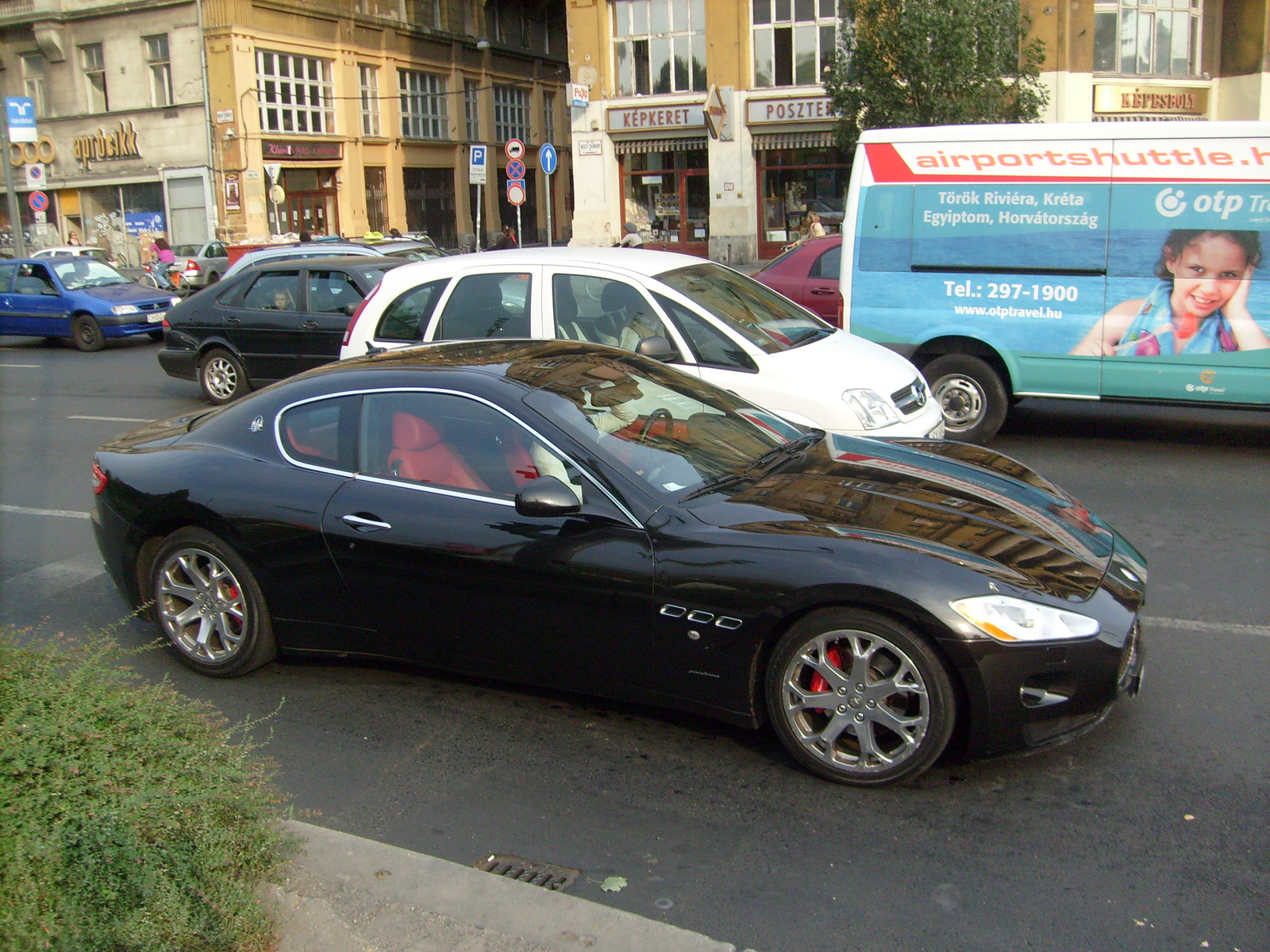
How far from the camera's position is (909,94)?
22.1 meters

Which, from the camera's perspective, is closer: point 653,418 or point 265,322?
point 653,418

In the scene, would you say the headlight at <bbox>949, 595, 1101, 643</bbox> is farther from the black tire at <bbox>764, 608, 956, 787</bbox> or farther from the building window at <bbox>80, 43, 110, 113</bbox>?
the building window at <bbox>80, 43, 110, 113</bbox>

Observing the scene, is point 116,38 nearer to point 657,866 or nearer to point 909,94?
point 909,94

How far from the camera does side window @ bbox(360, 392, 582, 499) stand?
4.60 meters

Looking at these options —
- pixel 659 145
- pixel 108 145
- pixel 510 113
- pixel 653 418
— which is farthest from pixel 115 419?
pixel 510 113

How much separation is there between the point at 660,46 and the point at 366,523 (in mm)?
32112

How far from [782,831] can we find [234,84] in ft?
126

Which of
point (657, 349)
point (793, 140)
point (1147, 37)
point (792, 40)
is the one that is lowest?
point (657, 349)

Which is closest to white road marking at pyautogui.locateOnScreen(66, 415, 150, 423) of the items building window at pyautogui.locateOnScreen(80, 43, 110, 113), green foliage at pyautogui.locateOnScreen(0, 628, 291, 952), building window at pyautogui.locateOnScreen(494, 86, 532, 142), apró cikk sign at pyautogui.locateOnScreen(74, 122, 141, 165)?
green foliage at pyautogui.locateOnScreen(0, 628, 291, 952)

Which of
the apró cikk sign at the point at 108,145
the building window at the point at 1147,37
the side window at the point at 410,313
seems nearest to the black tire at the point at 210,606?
the side window at the point at 410,313

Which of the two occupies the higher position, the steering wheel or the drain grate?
the steering wheel

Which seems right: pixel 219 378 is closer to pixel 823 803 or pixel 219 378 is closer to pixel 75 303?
pixel 75 303

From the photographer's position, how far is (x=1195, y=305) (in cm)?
869

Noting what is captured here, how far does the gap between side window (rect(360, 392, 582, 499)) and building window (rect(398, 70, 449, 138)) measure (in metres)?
43.7
